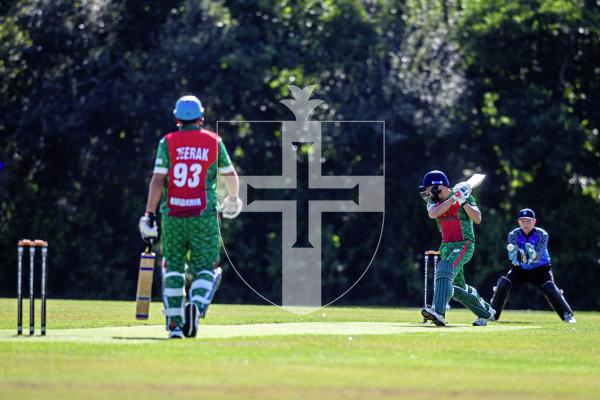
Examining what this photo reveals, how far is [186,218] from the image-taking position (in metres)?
14.0

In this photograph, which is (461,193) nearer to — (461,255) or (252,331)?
(461,255)

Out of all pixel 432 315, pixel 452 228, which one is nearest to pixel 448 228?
pixel 452 228

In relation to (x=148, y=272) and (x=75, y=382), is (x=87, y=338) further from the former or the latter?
(x=75, y=382)

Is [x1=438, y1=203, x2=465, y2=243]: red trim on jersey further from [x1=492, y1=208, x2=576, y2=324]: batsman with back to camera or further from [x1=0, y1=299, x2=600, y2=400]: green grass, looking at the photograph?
[x1=492, y1=208, x2=576, y2=324]: batsman with back to camera

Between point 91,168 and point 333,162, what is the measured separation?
6.60m

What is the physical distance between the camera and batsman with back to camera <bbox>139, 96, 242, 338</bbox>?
45.7 feet

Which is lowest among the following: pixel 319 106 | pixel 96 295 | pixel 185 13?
pixel 96 295

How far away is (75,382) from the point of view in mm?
10016

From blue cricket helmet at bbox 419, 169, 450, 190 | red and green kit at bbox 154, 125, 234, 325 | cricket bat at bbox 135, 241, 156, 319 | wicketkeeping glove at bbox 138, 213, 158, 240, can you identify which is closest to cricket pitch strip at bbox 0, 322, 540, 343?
cricket bat at bbox 135, 241, 156, 319

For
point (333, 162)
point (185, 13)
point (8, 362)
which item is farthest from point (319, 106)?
point (8, 362)

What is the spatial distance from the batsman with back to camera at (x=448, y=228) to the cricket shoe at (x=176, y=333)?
4.34 m

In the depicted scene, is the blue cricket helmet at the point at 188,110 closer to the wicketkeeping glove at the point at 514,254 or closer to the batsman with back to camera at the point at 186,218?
the batsman with back to camera at the point at 186,218

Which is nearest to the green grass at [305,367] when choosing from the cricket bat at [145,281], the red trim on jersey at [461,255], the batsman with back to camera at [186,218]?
the batsman with back to camera at [186,218]

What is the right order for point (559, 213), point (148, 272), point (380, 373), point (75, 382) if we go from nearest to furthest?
1. point (75, 382)
2. point (380, 373)
3. point (148, 272)
4. point (559, 213)
